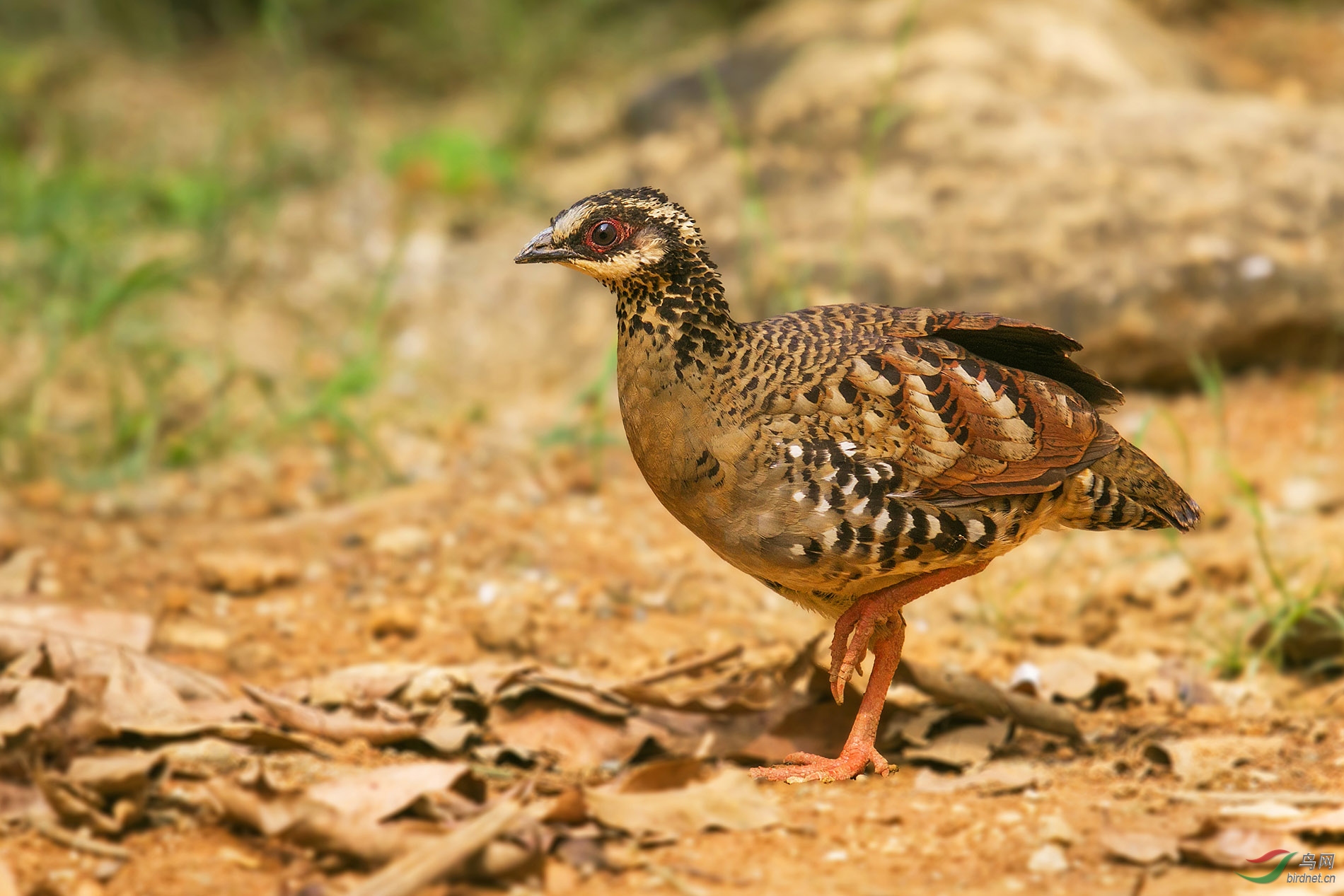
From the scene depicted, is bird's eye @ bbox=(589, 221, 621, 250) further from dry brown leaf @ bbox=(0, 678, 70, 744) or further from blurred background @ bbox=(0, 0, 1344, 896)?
dry brown leaf @ bbox=(0, 678, 70, 744)

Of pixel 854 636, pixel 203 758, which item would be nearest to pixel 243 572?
pixel 203 758

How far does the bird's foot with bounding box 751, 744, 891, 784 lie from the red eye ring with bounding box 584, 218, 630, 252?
1.64 metres

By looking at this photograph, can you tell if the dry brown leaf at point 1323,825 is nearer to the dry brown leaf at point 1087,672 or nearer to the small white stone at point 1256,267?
the dry brown leaf at point 1087,672

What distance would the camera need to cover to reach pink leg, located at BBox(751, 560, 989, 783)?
4.20m

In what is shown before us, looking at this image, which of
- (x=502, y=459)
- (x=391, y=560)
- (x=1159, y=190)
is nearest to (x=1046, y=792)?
(x=391, y=560)

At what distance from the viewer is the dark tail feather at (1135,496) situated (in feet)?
14.4

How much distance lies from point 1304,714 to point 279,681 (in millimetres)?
3520

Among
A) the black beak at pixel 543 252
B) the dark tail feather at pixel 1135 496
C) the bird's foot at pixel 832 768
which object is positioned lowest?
the bird's foot at pixel 832 768

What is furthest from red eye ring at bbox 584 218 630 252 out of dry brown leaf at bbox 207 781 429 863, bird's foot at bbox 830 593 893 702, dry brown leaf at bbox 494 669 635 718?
dry brown leaf at bbox 207 781 429 863

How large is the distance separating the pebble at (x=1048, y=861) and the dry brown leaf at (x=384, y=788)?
1.43 m

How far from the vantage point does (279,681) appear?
16.4ft

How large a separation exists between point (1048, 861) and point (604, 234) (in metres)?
Answer: 2.06

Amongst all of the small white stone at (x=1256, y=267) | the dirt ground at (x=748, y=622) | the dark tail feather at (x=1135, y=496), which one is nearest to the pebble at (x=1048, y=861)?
the dirt ground at (x=748, y=622)

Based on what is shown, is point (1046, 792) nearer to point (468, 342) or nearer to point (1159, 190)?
point (1159, 190)
